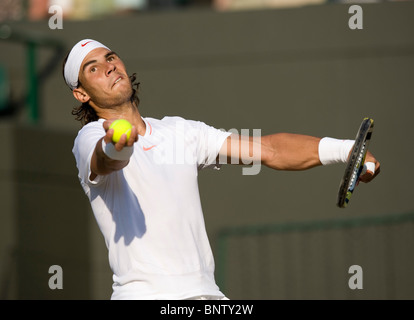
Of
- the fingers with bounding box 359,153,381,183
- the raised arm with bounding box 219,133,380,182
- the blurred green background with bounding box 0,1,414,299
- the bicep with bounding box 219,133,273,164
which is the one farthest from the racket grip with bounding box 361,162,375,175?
the blurred green background with bounding box 0,1,414,299

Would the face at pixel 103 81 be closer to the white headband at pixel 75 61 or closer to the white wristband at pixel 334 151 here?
the white headband at pixel 75 61

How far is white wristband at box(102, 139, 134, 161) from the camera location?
12.7 ft

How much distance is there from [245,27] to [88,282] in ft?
10.3

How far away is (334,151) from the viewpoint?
4.57 meters

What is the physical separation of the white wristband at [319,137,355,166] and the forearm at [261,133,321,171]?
0.04 m

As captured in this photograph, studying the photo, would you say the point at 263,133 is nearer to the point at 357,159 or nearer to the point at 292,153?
the point at 292,153

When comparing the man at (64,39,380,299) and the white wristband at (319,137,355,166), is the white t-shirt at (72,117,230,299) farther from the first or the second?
the white wristband at (319,137,355,166)

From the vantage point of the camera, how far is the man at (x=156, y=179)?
4336 mm

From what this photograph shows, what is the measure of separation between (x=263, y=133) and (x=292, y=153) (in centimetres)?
439

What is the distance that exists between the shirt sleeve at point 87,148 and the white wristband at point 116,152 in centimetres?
30

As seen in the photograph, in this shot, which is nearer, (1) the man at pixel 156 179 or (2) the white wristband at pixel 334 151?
(1) the man at pixel 156 179

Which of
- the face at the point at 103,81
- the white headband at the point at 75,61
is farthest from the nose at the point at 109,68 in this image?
the white headband at the point at 75,61

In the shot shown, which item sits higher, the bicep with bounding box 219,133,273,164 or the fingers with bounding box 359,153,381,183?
the bicep with bounding box 219,133,273,164
